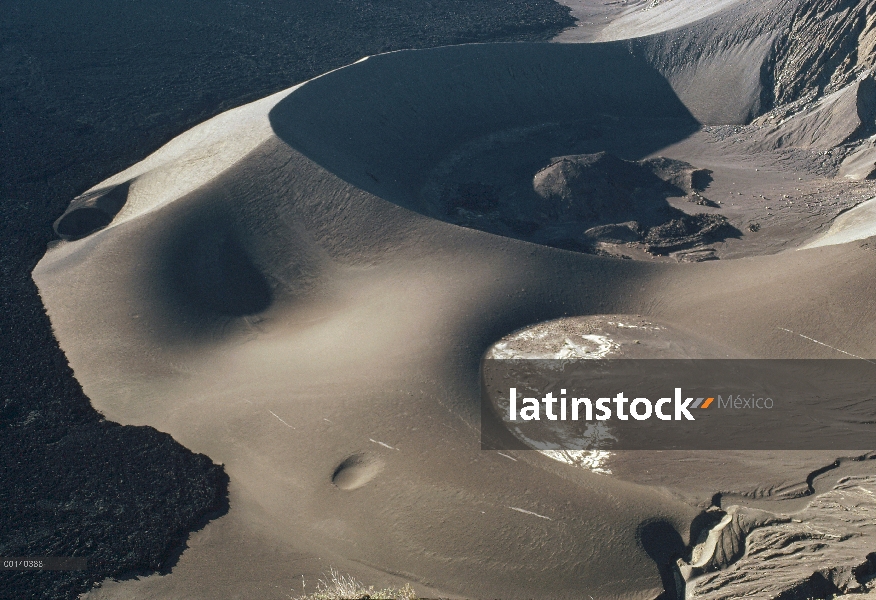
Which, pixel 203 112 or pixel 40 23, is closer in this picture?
pixel 203 112

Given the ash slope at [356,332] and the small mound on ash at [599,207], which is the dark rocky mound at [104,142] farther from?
the small mound on ash at [599,207]

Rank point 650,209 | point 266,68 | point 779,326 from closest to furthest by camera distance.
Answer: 1. point 779,326
2. point 650,209
3. point 266,68

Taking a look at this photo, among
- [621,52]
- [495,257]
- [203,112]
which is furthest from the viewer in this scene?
[621,52]

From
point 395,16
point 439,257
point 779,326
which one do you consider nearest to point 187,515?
point 439,257

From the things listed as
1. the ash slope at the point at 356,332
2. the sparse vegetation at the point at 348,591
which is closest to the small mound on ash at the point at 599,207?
the ash slope at the point at 356,332

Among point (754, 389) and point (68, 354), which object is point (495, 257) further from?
point (68, 354)

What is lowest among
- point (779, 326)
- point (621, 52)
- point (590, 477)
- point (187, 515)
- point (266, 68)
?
point (187, 515)

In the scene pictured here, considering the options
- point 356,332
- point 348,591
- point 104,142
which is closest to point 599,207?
point 356,332

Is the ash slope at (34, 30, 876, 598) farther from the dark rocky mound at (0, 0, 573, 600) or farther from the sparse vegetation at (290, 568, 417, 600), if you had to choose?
the dark rocky mound at (0, 0, 573, 600)
